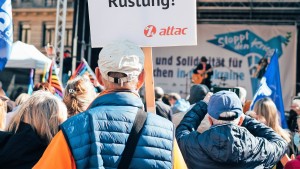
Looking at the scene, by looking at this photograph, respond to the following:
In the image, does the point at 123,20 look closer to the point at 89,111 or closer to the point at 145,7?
the point at 145,7

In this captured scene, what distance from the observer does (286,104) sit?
1673cm

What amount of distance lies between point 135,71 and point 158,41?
620 millimetres

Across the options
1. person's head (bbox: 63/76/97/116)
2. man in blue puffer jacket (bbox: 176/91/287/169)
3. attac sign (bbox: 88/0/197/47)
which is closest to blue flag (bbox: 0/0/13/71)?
person's head (bbox: 63/76/97/116)

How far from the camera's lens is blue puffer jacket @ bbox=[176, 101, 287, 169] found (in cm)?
294

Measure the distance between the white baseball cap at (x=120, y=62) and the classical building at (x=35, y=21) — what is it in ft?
109

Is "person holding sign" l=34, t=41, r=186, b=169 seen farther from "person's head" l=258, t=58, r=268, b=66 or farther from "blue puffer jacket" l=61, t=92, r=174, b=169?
"person's head" l=258, t=58, r=268, b=66

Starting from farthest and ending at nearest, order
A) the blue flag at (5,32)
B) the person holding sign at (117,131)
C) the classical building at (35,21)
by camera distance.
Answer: the classical building at (35,21) < the blue flag at (5,32) < the person holding sign at (117,131)

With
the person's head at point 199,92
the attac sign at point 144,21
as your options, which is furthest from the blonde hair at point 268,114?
the attac sign at point 144,21

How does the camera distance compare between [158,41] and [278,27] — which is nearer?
[158,41]

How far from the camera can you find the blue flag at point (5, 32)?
4.08 m

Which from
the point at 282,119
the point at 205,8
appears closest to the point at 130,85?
the point at 282,119

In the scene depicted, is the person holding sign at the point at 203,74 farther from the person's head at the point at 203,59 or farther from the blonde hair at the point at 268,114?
the blonde hair at the point at 268,114

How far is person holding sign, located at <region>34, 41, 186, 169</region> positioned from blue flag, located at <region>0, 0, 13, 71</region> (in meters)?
2.05

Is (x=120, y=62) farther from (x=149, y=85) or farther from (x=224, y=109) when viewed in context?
(x=224, y=109)
